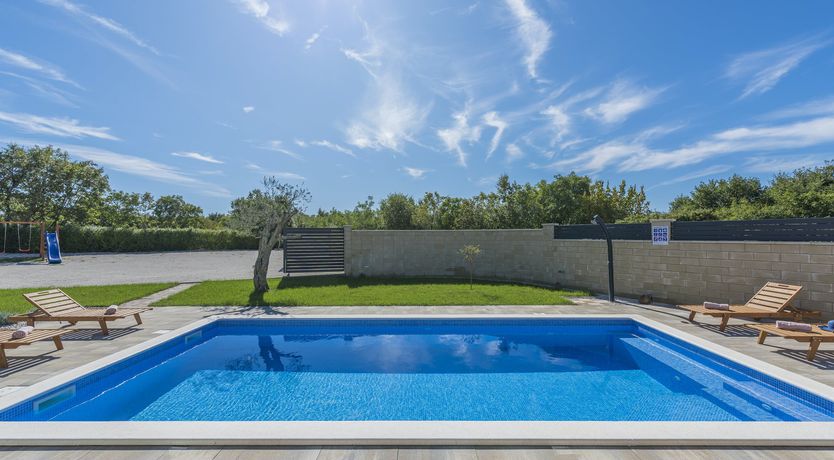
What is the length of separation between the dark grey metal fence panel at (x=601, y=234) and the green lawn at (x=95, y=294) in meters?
14.7

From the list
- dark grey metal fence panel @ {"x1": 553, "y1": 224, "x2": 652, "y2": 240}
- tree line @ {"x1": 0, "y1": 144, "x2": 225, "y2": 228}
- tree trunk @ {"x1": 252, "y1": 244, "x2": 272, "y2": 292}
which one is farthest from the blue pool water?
tree line @ {"x1": 0, "y1": 144, "x2": 225, "y2": 228}

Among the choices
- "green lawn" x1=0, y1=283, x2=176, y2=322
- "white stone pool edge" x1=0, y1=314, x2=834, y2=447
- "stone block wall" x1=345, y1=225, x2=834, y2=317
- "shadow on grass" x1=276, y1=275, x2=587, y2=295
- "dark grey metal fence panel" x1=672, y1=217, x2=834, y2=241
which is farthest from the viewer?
"shadow on grass" x1=276, y1=275, x2=587, y2=295

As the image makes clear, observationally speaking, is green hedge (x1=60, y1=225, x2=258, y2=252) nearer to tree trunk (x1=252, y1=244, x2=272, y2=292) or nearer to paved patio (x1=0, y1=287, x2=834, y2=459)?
tree trunk (x1=252, y1=244, x2=272, y2=292)

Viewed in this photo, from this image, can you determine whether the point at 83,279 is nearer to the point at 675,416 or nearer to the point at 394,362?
the point at 394,362

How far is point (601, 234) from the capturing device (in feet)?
39.2

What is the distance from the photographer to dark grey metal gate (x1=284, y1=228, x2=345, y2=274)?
15516mm

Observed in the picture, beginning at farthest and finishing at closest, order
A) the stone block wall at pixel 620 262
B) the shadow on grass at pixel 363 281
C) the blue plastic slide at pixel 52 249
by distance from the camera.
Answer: the blue plastic slide at pixel 52 249 < the shadow on grass at pixel 363 281 < the stone block wall at pixel 620 262

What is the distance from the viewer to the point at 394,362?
635 cm

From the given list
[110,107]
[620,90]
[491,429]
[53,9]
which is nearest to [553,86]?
[620,90]

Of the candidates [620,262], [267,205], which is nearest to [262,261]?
[267,205]

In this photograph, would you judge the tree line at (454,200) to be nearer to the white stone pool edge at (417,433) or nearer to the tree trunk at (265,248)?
the tree trunk at (265,248)

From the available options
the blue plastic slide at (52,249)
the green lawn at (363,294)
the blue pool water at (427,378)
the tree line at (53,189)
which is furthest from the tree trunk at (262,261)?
the tree line at (53,189)

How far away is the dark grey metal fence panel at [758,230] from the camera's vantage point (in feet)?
24.6

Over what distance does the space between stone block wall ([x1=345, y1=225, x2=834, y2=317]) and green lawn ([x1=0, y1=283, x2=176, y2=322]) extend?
717cm
